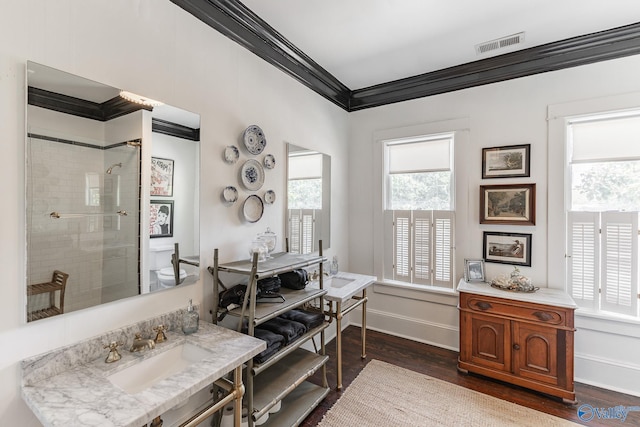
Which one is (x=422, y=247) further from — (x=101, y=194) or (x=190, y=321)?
(x=101, y=194)

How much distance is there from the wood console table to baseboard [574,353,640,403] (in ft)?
5.97

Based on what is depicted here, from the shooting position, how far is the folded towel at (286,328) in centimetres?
185

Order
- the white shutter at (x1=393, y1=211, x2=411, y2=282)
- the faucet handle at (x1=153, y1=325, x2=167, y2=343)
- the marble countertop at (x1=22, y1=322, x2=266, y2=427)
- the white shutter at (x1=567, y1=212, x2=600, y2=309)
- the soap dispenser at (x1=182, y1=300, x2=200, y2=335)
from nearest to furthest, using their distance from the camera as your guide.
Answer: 1. the marble countertop at (x1=22, y1=322, x2=266, y2=427)
2. the faucet handle at (x1=153, y1=325, x2=167, y2=343)
3. the soap dispenser at (x1=182, y1=300, x2=200, y2=335)
4. the white shutter at (x1=567, y1=212, x2=600, y2=309)
5. the white shutter at (x1=393, y1=211, x2=411, y2=282)

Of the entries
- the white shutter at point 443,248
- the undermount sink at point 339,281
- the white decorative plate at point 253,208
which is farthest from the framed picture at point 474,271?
the white decorative plate at point 253,208

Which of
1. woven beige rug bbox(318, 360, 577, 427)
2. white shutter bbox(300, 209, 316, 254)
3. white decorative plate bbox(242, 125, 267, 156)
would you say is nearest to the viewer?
woven beige rug bbox(318, 360, 577, 427)

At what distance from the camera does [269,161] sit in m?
2.31

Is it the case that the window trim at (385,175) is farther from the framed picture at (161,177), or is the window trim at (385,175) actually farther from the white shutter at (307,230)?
the framed picture at (161,177)

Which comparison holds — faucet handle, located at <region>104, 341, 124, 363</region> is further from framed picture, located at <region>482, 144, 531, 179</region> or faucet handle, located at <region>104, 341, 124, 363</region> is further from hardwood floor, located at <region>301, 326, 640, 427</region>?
framed picture, located at <region>482, 144, 531, 179</region>

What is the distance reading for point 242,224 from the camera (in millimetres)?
2096

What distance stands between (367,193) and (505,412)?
2327 mm

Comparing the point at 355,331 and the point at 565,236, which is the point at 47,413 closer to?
the point at 355,331

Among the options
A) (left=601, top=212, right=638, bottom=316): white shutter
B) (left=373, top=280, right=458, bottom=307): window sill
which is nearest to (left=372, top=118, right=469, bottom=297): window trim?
(left=373, top=280, right=458, bottom=307): window sill

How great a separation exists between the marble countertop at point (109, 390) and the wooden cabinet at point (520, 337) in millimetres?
1994

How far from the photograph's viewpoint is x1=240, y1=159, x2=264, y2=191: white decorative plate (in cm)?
207
